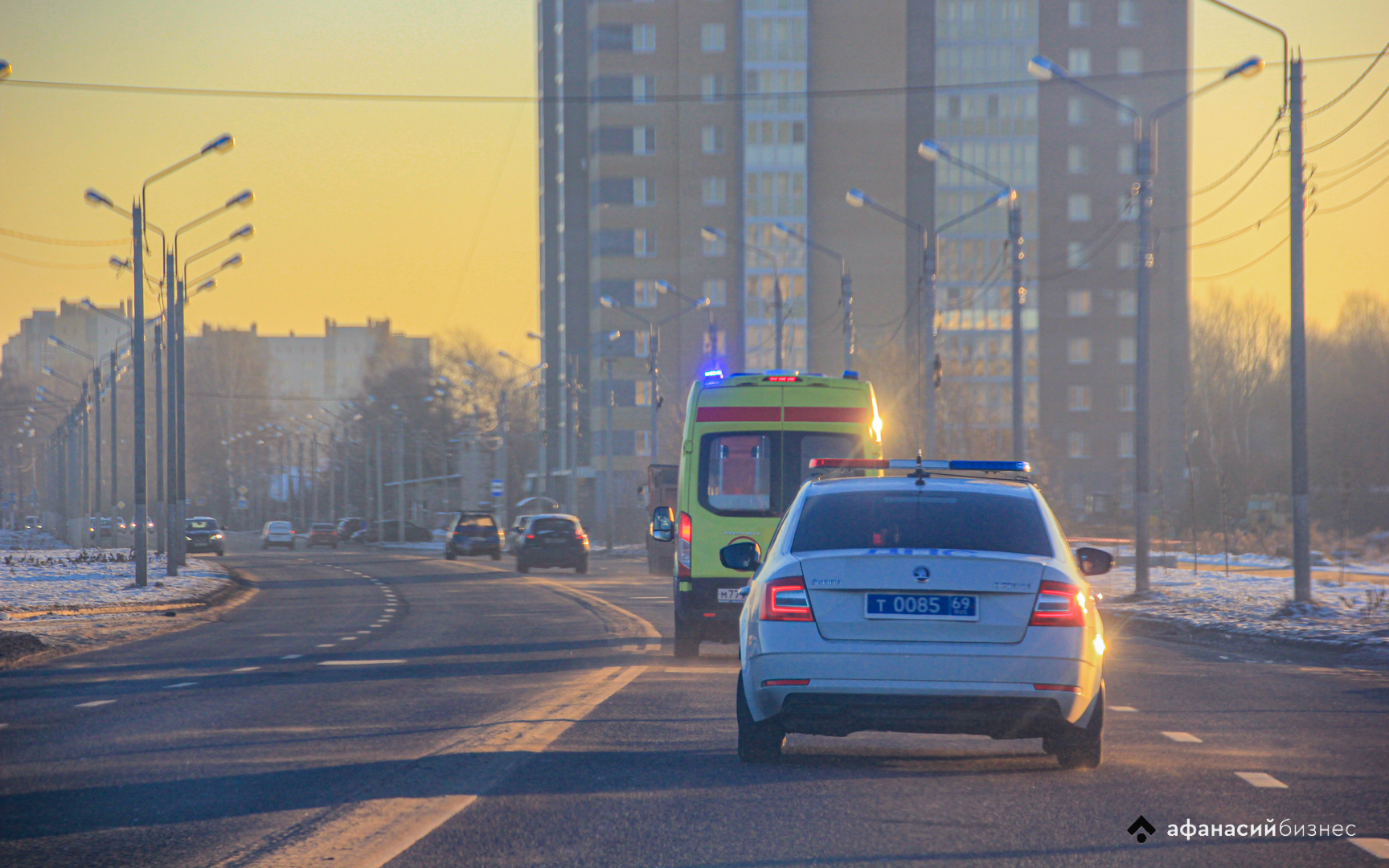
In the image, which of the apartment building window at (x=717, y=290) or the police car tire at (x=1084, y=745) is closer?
the police car tire at (x=1084, y=745)

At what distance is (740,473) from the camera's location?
1593 centimetres

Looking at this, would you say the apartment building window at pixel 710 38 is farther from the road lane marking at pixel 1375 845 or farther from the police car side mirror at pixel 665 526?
the road lane marking at pixel 1375 845

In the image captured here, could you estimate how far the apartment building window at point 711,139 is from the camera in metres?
113

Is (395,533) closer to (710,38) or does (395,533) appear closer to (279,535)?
(279,535)

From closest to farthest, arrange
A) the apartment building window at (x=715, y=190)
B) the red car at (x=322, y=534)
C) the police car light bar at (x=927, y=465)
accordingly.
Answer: the police car light bar at (x=927, y=465)
the red car at (x=322, y=534)
the apartment building window at (x=715, y=190)

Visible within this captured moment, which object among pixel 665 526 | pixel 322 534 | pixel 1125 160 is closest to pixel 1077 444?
pixel 1125 160

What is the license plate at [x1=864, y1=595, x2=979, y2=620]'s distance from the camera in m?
7.81

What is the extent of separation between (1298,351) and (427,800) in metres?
17.8

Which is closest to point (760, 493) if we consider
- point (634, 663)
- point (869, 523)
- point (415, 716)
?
point (634, 663)

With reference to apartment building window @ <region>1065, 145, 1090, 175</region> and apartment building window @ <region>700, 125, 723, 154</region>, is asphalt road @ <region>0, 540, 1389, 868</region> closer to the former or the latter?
apartment building window @ <region>1065, 145, 1090, 175</region>

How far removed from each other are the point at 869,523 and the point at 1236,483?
58132 mm

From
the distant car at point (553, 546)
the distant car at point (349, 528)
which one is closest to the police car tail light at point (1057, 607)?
the distant car at point (553, 546)

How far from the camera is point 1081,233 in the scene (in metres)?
110

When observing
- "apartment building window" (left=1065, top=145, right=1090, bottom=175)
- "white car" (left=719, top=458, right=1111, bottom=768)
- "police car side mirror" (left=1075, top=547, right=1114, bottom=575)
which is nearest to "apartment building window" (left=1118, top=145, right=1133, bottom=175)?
"apartment building window" (left=1065, top=145, right=1090, bottom=175)
